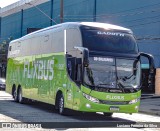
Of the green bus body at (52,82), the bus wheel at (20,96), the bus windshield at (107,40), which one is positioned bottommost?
the bus wheel at (20,96)

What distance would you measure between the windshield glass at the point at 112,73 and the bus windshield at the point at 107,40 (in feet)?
1.66

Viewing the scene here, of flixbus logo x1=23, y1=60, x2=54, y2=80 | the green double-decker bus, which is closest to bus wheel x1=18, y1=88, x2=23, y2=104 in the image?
flixbus logo x1=23, y1=60, x2=54, y2=80

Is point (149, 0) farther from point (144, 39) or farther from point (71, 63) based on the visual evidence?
point (71, 63)

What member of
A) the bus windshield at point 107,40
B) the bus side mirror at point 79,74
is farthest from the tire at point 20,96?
the bus windshield at point 107,40

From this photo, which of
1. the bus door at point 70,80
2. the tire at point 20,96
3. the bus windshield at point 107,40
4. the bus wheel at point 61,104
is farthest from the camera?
the tire at point 20,96

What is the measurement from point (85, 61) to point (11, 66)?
1411cm

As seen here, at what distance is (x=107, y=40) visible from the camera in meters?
17.0

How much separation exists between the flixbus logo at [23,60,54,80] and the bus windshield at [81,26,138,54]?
11.1 ft

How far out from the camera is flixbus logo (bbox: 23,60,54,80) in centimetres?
2000

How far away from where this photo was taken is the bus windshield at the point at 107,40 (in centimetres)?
1677

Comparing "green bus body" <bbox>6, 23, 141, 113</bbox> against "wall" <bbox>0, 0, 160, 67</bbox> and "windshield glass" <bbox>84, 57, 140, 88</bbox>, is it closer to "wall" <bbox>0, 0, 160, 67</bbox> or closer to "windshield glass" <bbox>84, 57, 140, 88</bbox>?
"windshield glass" <bbox>84, 57, 140, 88</bbox>

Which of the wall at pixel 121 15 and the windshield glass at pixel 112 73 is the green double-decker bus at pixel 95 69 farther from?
the wall at pixel 121 15

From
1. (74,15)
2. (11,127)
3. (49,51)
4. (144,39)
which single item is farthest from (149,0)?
(11,127)

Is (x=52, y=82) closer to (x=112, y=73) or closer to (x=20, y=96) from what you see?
(x=112, y=73)
